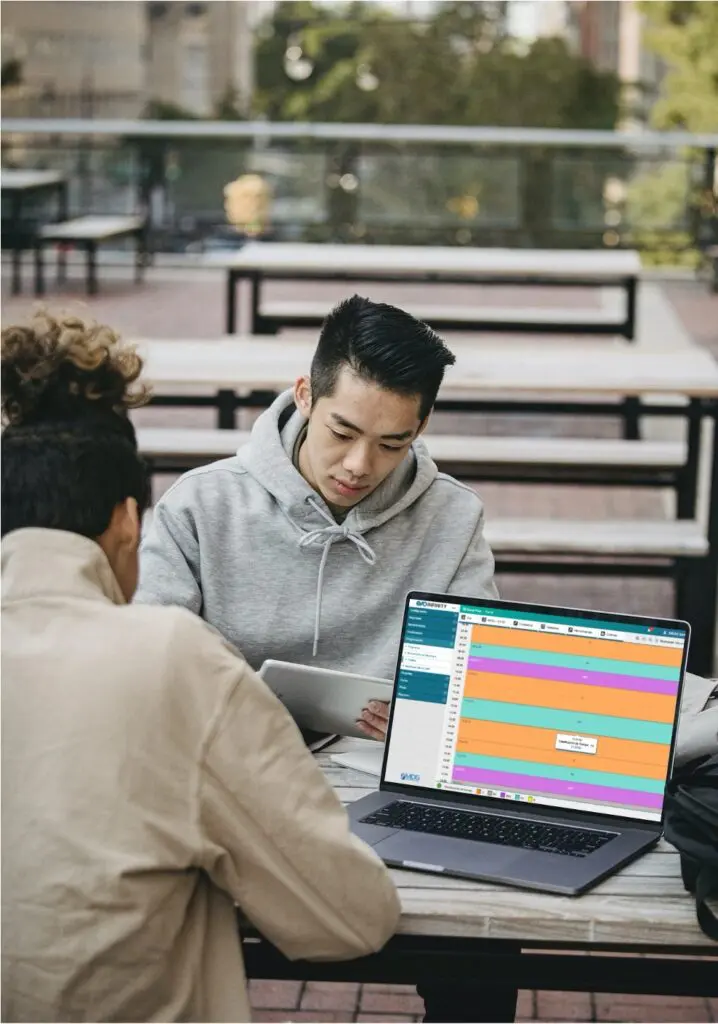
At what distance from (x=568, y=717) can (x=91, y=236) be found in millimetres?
11886

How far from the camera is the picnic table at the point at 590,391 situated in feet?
17.7

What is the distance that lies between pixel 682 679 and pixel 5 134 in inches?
599

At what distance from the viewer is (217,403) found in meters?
6.16

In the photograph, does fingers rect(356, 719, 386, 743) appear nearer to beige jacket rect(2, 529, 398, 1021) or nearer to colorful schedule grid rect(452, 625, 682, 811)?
colorful schedule grid rect(452, 625, 682, 811)

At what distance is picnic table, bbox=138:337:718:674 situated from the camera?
5395mm

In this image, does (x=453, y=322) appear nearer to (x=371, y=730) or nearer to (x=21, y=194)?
(x=371, y=730)

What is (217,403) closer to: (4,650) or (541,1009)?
(541,1009)

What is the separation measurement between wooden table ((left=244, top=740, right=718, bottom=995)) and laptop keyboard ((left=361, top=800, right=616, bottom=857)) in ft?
0.29

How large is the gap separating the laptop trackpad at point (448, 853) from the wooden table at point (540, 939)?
0.10ft

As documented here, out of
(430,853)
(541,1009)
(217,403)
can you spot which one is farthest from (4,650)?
(217,403)

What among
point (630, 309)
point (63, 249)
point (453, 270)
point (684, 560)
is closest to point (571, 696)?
point (684, 560)

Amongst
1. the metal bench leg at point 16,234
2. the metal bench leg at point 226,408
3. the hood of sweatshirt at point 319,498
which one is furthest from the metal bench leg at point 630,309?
the metal bench leg at point 16,234

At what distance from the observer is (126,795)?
176cm

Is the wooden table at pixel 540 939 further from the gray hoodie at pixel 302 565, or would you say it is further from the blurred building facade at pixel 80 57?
the blurred building facade at pixel 80 57
